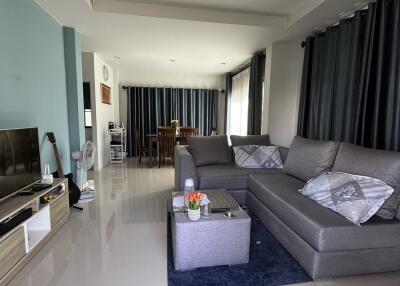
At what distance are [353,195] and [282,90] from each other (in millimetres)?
2427

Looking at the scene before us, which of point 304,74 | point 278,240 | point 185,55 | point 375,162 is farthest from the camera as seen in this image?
point 185,55

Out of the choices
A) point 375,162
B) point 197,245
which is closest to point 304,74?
point 375,162

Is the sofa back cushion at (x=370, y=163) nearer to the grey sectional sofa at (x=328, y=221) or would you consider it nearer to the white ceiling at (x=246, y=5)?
the grey sectional sofa at (x=328, y=221)

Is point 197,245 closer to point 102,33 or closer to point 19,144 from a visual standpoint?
point 19,144

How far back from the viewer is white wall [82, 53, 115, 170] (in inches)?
170

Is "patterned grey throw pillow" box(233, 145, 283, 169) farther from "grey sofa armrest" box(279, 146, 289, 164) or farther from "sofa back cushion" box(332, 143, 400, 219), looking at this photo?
"sofa back cushion" box(332, 143, 400, 219)

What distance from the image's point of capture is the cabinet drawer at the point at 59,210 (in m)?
2.08

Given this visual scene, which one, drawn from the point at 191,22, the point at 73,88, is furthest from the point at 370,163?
the point at 73,88

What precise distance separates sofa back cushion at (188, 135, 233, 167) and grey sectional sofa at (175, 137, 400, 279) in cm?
73

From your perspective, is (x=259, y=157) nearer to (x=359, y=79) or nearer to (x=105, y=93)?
(x=359, y=79)

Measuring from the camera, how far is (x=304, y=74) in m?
3.24

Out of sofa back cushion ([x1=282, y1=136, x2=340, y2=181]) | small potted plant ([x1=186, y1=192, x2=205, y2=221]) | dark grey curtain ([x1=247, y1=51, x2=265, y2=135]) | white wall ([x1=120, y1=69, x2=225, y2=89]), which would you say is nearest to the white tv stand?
small potted plant ([x1=186, y1=192, x2=205, y2=221])

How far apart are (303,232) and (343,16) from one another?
2.46 meters

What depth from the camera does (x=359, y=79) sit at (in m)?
2.37
